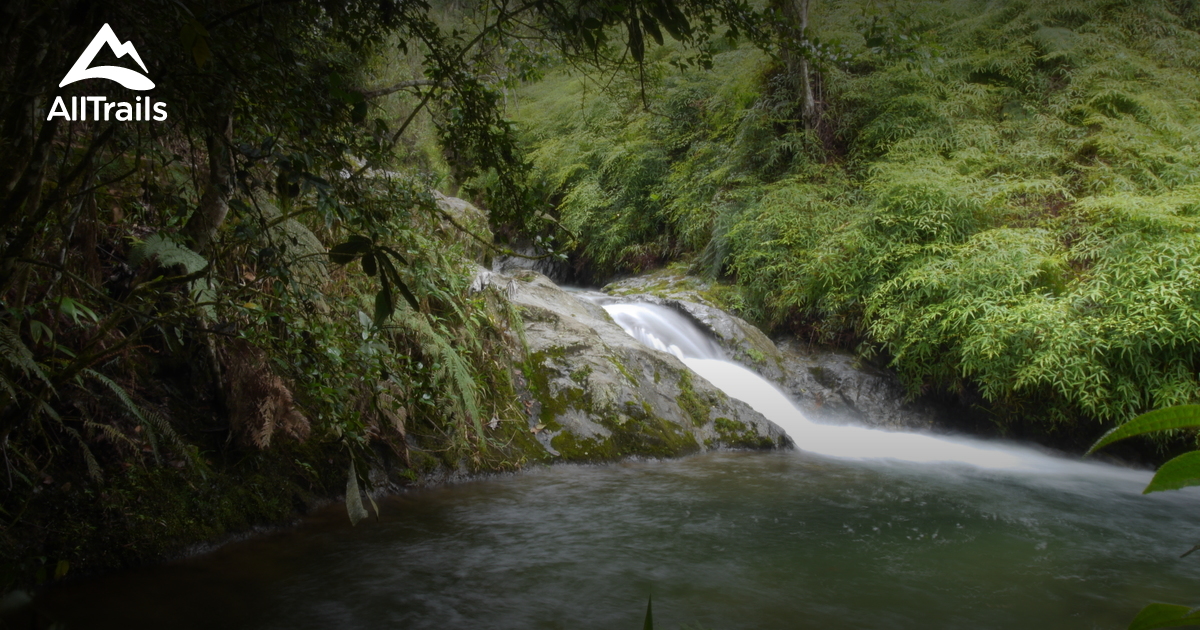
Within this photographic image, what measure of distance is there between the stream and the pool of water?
0.5 inches

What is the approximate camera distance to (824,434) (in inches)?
283

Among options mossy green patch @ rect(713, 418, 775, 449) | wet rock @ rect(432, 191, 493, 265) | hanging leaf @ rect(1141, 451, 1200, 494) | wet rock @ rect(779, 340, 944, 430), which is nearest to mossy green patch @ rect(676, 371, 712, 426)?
mossy green patch @ rect(713, 418, 775, 449)

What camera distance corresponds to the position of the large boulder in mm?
5539

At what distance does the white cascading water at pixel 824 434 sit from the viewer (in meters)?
6.45

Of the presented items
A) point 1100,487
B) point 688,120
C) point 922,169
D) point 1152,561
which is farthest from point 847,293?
point 688,120

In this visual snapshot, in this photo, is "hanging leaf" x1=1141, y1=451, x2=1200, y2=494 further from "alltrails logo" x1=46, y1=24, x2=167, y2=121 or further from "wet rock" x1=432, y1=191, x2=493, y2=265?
"wet rock" x1=432, y1=191, x2=493, y2=265

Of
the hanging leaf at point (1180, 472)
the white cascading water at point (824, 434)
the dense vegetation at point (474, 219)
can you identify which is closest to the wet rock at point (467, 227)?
the dense vegetation at point (474, 219)

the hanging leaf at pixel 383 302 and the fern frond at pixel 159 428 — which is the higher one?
the hanging leaf at pixel 383 302

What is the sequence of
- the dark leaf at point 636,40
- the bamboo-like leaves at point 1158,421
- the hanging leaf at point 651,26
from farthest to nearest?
1. the dark leaf at point 636,40
2. the hanging leaf at point 651,26
3. the bamboo-like leaves at point 1158,421

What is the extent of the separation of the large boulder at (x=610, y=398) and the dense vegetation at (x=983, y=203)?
5.07 ft

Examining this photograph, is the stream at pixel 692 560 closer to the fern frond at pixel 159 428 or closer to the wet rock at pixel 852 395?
the fern frond at pixel 159 428

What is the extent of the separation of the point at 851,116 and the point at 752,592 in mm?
8632

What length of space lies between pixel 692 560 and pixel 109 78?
3244 millimetres

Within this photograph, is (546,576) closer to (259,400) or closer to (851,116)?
(259,400)
